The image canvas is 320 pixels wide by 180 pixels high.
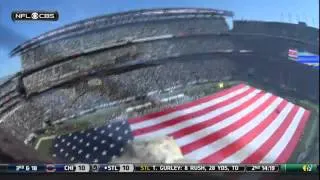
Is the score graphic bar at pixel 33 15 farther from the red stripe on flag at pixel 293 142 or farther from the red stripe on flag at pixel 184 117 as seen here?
the red stripe on flag at pixel 293 142

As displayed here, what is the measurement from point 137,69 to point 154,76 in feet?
0.33

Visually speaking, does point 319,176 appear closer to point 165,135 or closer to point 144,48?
point 165,135

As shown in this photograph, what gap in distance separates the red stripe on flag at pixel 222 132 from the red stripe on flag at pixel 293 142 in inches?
8.3

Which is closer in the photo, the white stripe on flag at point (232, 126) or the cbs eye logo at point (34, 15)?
the cbs eye logo at point (34, 15)

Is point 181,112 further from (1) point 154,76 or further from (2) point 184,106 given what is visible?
(1) point 154,76

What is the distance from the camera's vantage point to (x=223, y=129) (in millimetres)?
3473

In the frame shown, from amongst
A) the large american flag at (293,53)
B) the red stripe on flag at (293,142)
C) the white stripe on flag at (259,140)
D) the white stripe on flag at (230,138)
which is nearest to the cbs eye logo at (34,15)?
the white stripe on flag at (230,138)

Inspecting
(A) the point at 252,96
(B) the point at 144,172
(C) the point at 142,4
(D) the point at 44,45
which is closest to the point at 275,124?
(A) the point at 252,96

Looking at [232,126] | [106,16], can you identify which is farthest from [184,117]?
[106,16]

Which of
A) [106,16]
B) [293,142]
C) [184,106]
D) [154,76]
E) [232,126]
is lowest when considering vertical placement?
[293,142]

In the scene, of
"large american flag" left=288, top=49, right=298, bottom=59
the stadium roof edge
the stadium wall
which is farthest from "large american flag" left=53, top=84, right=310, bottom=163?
the stadium roof edge

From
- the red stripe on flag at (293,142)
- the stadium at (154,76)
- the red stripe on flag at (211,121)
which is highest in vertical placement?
the stadium at (154,76)

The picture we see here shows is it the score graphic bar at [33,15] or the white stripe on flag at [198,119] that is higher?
the score graphic bar at [33,15]

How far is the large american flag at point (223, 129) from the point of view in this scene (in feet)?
11.2
